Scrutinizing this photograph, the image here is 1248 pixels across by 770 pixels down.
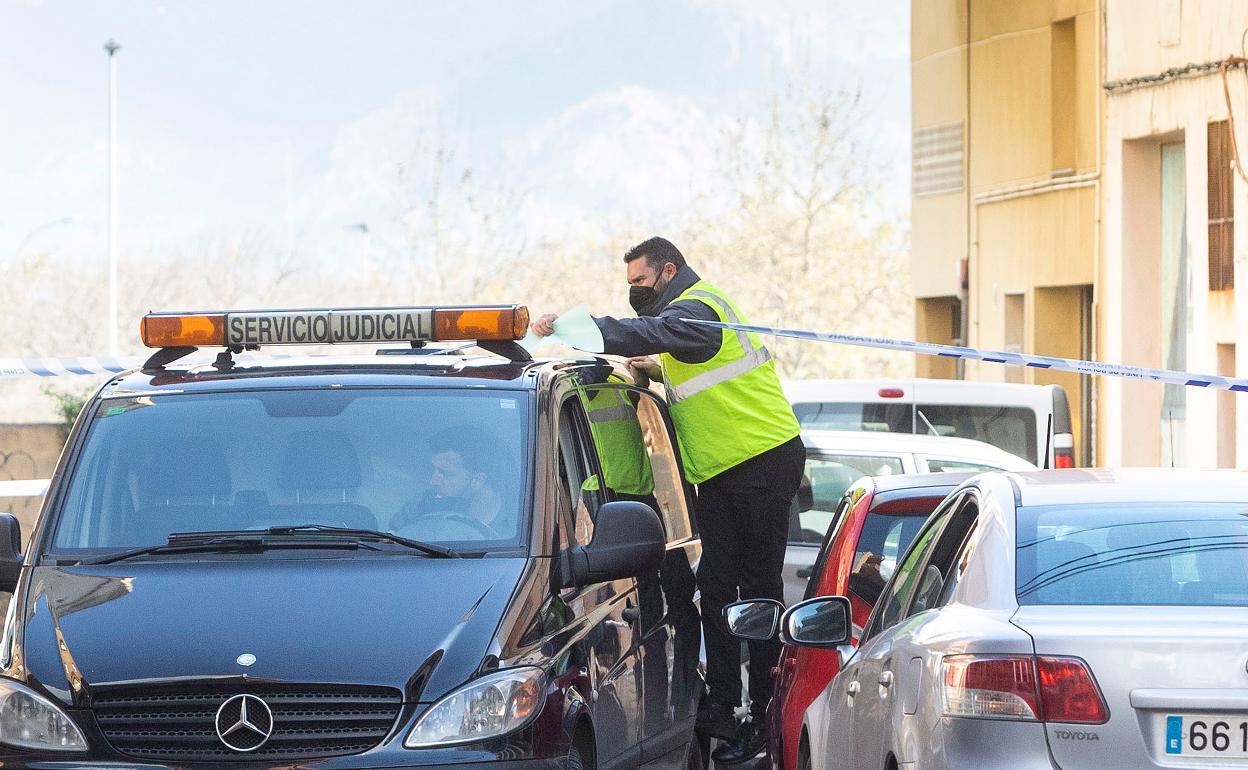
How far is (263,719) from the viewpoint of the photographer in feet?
17.8

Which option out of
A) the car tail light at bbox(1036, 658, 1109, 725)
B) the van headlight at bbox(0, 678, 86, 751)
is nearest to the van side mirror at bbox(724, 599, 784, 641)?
the van headlight at bbox(0, 678, 86, 751)

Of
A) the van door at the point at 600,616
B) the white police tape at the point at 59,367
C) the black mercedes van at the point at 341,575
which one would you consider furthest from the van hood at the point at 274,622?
the white police tape at the point at 59,367

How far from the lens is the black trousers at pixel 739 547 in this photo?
832 cm

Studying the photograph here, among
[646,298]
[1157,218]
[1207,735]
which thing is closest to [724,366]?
[646,298]

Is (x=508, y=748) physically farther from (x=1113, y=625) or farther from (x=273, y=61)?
(x=273, y=61)

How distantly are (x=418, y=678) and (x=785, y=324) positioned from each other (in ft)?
194

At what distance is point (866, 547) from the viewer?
739 cm

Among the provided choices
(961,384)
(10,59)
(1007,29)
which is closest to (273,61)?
(10,59)

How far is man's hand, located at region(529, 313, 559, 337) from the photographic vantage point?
799 cm

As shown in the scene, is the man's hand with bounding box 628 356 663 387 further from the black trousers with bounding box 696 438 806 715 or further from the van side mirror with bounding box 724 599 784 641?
the van side mirror with bounding box 724 599 784 641

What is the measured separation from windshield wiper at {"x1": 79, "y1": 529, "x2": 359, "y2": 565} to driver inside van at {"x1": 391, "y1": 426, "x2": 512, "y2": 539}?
0.26m

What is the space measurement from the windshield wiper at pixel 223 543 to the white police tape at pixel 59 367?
80.5 inches

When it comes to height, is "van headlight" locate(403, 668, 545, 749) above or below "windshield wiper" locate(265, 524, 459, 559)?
below

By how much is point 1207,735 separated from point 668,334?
441 cm
